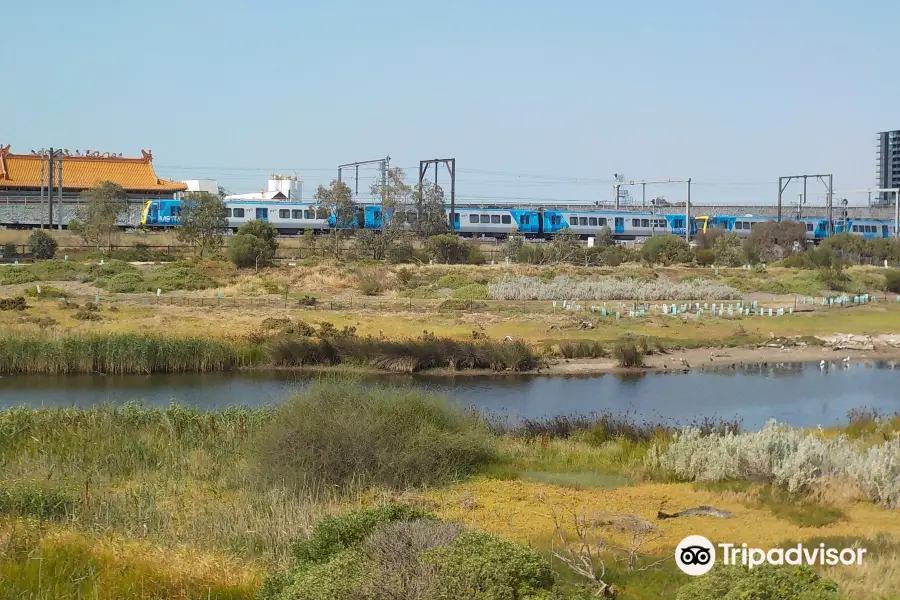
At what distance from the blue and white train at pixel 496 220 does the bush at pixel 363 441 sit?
4704 centimetres

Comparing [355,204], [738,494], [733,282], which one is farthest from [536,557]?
[355,204]

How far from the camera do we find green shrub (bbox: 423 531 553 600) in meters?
6.86

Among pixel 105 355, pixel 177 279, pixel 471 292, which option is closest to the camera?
pixel 105 355

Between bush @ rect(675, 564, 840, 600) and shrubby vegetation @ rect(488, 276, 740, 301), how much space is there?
3591 centimetres

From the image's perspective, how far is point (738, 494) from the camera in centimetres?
1238

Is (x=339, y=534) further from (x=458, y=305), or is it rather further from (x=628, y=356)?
(x=458, y=305)

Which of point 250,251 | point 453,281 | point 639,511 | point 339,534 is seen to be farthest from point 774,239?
point 339,534

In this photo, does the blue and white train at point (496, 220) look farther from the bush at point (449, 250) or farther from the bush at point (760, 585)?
the bush at point (760, 585)

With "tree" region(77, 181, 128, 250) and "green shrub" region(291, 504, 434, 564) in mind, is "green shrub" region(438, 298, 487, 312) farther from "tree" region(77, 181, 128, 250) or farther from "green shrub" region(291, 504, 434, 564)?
"green shrub" region(291, 504, 434, 564)

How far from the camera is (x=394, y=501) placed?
11.4 m

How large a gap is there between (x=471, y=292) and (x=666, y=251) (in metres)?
20.2

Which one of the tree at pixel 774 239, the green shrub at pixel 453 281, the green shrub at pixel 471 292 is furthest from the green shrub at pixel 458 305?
the tree at pixel 774 239

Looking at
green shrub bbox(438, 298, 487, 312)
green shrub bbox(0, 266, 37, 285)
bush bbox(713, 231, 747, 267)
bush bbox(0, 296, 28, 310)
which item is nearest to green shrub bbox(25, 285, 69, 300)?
green shrub bbox(0, 266, 37, 285)

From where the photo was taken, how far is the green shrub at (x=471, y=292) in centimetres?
4241
